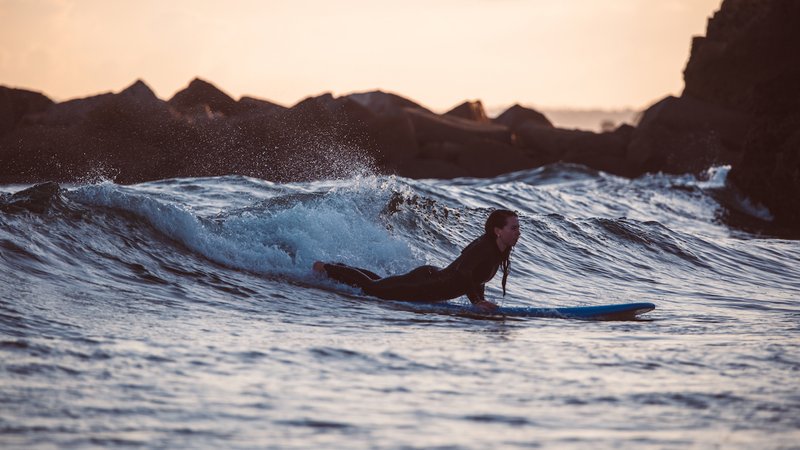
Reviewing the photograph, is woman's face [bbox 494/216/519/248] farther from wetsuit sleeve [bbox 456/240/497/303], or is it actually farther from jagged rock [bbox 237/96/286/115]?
jagged rock [bbox 237/96/286/115]

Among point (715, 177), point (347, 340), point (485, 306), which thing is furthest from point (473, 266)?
point (715, 177)

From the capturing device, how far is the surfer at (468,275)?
32.5 ft

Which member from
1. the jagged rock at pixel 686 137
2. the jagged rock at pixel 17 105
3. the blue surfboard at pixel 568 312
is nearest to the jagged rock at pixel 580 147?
the jagged rock at pixel 686 137

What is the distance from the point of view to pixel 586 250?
1589 centimetres

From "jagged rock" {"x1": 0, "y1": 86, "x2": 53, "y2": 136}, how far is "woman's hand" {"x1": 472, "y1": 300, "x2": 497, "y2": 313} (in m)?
24.1

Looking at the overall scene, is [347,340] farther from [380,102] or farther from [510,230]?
[380,102]

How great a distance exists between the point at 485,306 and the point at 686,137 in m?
28.4

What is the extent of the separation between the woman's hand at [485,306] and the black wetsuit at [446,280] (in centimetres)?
8

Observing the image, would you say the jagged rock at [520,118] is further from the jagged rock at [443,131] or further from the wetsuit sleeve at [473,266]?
the wetsuit sleeve at [473,266]

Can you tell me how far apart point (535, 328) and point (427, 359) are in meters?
2.02

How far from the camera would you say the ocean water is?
5.47 meters

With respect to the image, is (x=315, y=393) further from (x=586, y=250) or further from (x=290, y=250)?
(x=586, y=250)

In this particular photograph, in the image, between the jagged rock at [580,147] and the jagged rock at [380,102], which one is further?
the jagged rock at [580,147]

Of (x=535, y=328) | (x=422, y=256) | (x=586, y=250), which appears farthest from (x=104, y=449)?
(x=586, y=250)
